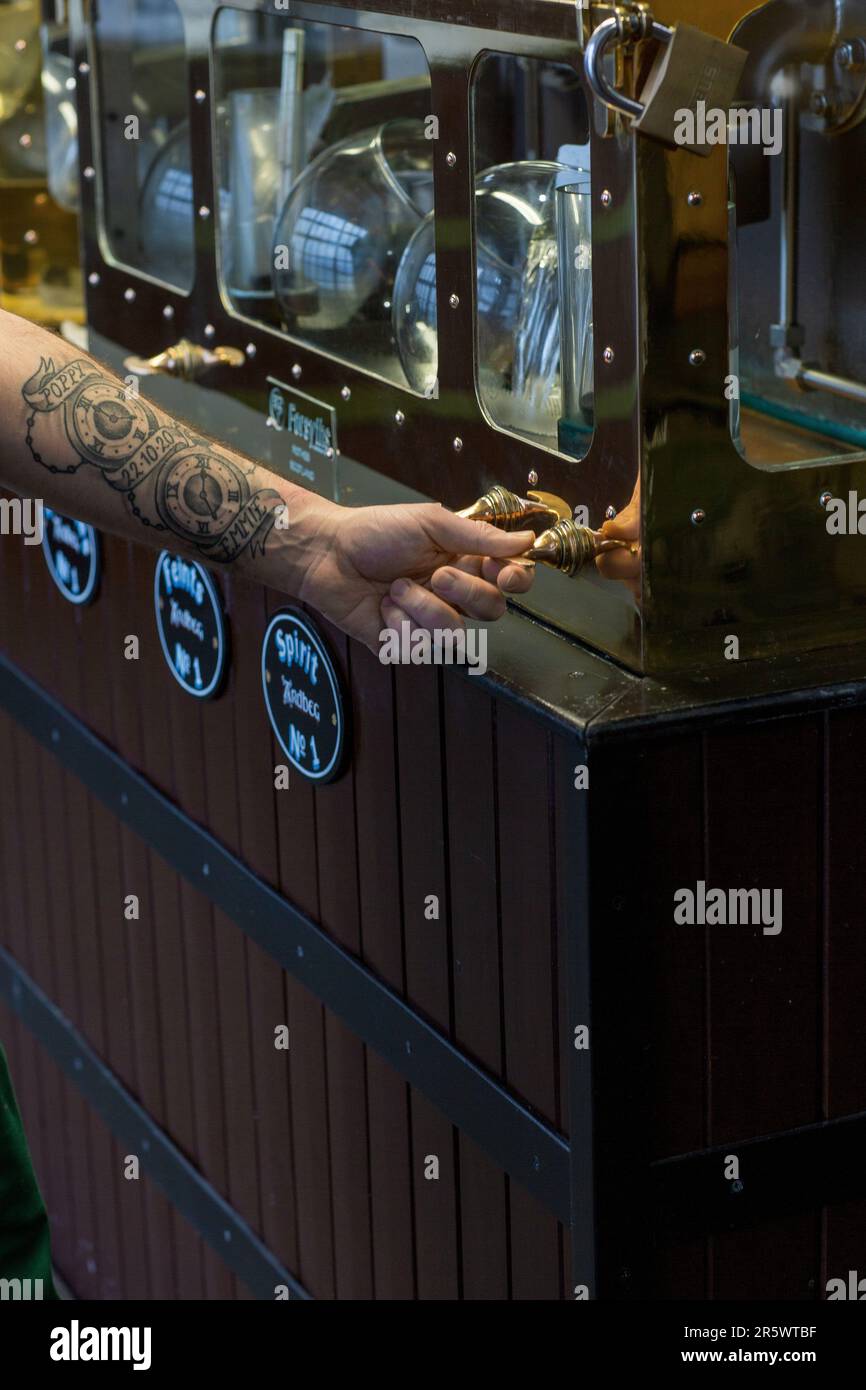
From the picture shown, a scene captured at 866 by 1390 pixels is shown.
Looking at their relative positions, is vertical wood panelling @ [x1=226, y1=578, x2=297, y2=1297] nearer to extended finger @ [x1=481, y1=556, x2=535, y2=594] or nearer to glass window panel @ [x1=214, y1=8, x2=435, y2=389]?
glass window panel @ [x1=214, y1=8, x2=435, y2=389]

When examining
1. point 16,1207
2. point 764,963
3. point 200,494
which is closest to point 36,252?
point 200,494

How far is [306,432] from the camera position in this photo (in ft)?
6.00

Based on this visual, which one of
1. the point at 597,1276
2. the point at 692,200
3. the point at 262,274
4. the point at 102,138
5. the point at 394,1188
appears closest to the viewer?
the point at 692,200

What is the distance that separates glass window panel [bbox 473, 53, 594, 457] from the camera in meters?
1.43

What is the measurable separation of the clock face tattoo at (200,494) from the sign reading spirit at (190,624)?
35cm

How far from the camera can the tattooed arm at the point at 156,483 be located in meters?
1.47

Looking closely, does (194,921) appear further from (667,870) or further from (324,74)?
(324,74)

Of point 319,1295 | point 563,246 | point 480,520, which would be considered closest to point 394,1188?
point 319,1295

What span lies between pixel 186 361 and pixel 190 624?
276 mm

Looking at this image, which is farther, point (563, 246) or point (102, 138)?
point (102, 138)

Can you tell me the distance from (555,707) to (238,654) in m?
0.62

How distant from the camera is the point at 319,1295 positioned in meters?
1.94

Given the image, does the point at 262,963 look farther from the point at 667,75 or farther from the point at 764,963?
the point at 667,75

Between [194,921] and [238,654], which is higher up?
[238,654]
